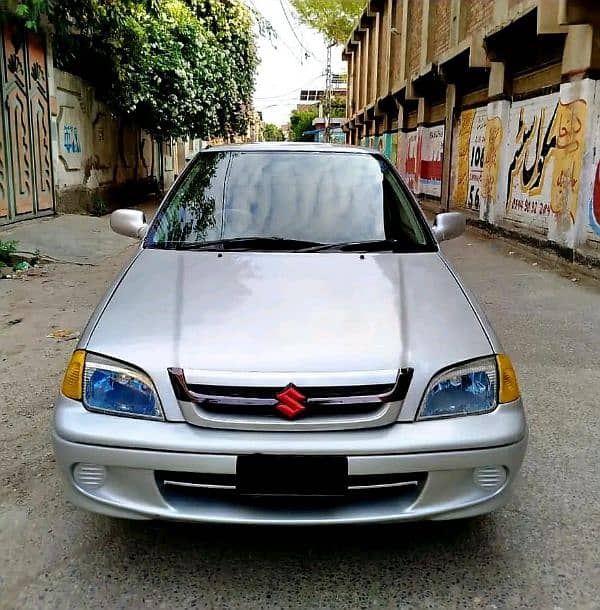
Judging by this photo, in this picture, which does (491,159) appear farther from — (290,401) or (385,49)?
(385,49)

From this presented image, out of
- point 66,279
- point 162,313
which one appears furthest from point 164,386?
point 66,279

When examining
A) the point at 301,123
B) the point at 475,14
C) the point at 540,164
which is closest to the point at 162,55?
the point at 475,14

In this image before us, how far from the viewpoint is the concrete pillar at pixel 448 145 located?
16438 millimetres

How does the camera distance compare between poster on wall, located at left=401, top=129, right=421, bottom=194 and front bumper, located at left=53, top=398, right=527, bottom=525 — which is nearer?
front bumper, located at left=53, top=398, right=527, bottom=525

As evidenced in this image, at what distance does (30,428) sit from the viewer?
379 cm

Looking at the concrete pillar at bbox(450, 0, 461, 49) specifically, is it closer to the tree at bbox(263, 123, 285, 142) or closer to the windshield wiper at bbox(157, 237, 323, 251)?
the windshield wiper at bbox(157, 237, 323, 251)

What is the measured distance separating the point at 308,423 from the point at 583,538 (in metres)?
1.36

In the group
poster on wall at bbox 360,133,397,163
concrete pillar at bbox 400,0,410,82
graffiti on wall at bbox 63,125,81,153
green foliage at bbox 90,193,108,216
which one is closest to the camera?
graffiti on wall at bbox 63,125,81,153

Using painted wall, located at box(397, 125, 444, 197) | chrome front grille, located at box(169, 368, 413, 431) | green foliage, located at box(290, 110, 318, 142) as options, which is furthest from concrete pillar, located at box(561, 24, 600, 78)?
green foliage, located at box(290, 110, 318, 142)

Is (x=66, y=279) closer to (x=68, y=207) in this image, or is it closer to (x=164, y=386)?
(x=68, y=207)

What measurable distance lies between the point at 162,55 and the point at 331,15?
32.6 m

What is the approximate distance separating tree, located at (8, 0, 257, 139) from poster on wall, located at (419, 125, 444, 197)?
219 inches

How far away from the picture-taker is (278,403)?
224cm

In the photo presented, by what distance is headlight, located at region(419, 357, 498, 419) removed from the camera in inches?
92.0
